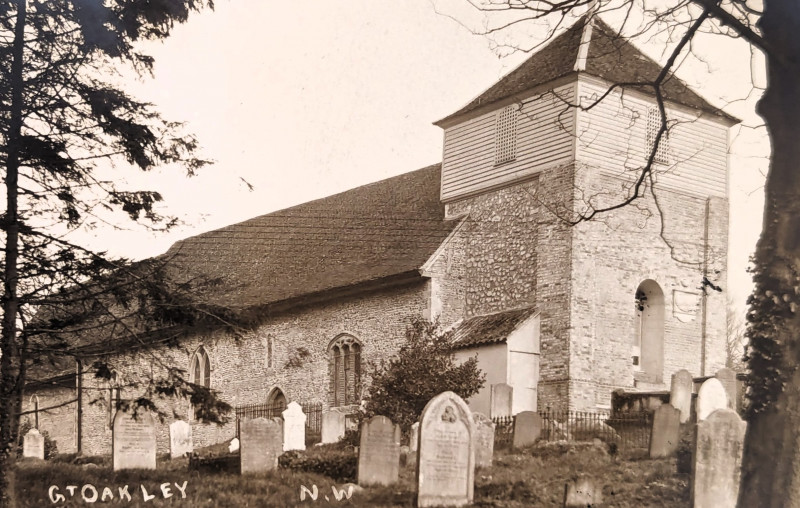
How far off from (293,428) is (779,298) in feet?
50.6

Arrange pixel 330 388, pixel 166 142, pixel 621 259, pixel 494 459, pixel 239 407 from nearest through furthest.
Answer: pixel 166 142 → pixel 494 459 → pixel 621 259 → pixel 330 388 → pixel 239 407

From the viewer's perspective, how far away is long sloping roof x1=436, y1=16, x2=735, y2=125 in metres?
28.0

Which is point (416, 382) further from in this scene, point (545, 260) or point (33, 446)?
point (33, 446)

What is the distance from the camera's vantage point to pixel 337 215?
1435 inches

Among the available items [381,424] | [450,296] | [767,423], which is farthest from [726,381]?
[767,423]

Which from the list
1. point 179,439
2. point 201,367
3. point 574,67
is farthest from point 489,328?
point 201,367

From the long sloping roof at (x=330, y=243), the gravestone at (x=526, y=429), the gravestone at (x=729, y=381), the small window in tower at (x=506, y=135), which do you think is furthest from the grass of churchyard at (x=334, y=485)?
the small window in tower at (x=506, y=135)

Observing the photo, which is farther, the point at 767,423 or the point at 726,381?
the point at 726,381

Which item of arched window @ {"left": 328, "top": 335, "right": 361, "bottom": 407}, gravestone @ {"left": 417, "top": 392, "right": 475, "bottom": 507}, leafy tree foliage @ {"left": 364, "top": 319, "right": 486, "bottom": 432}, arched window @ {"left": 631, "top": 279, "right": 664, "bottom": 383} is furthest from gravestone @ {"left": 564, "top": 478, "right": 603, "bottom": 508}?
arched window @ {"left": 328, "top": 335, "right": 361, "bottom": 407}

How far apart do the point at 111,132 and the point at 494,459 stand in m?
8.51

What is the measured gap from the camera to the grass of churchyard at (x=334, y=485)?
15.4 metres

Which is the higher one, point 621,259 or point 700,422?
point 621,259

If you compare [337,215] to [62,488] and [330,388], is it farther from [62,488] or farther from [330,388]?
[62,488]

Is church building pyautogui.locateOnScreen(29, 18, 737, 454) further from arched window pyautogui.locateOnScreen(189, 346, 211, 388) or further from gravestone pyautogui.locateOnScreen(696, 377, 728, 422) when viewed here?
gravestone pyautogui.locateOnScreen(696, 377, 728, 422)
